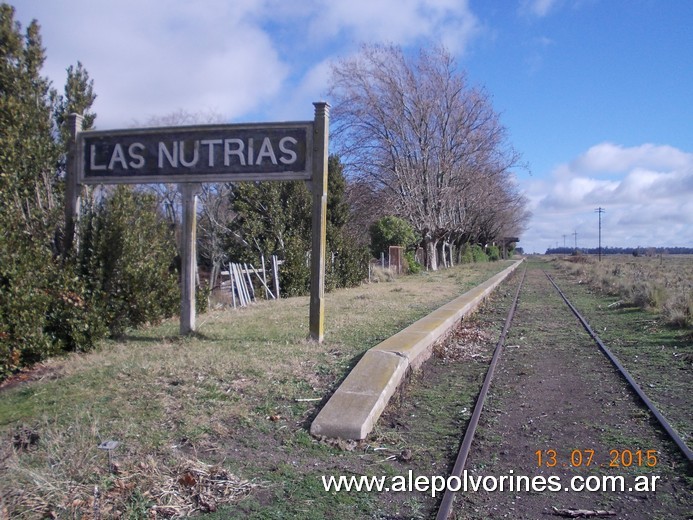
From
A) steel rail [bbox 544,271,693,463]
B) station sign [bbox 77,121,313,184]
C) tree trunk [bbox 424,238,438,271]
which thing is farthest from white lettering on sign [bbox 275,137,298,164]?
tree trunk [bbox 424,238,438,271]

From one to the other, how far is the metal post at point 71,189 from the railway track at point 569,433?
7.06 metres

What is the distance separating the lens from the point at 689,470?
17.6ft

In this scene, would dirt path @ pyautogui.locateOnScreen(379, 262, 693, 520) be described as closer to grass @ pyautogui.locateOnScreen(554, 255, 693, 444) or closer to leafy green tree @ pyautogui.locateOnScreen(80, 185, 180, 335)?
grass @ pyautogui.locateOnScreen(554, 255, 693, 444)

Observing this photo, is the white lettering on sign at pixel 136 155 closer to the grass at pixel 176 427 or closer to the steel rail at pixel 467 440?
the grass at pixel 176 427

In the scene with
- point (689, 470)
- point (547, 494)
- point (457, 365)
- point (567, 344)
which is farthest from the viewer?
point (567, 344)

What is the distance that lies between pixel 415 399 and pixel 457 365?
266 cm

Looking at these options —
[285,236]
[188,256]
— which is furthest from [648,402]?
[285,236]

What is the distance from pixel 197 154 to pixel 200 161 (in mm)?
125

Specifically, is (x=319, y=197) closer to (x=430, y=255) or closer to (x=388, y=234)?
(x=388, y=234)

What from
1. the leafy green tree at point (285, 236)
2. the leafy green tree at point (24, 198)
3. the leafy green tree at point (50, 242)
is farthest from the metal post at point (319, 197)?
the leafy green tree at point (285, 236)

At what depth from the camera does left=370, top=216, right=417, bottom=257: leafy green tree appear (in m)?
35.4

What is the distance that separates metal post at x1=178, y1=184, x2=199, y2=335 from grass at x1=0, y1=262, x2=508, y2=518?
1.07ft

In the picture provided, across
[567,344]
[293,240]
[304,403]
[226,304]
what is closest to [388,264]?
[293,240]

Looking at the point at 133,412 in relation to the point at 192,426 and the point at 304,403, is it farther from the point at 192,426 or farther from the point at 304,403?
the point at 304,403
